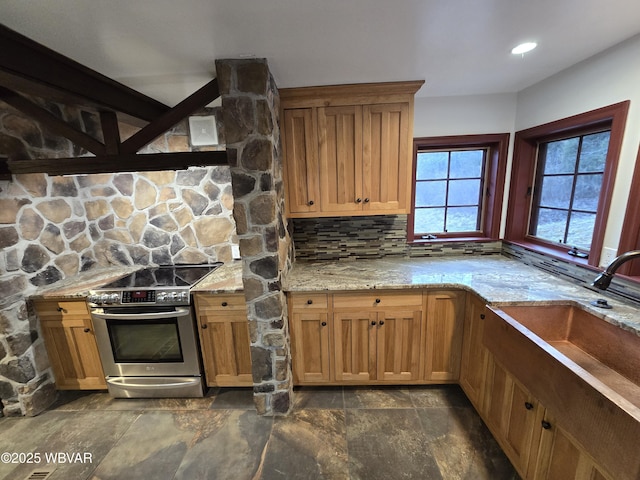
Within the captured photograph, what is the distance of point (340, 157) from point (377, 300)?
109 cm

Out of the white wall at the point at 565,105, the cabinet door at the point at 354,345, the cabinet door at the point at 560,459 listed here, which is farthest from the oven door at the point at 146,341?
the white wall at the point at 565,105

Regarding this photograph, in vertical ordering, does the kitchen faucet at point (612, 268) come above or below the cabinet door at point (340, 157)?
below

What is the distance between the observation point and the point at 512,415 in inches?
55.3

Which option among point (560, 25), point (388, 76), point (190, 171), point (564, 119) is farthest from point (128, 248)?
point (564, 119)

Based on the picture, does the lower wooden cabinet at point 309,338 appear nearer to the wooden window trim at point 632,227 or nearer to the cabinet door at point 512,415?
the cabinet door at point 512,415

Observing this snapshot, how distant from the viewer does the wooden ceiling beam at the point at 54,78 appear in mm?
Answer: 1162

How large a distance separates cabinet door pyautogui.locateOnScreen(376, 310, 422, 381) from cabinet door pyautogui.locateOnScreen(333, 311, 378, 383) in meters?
0.05

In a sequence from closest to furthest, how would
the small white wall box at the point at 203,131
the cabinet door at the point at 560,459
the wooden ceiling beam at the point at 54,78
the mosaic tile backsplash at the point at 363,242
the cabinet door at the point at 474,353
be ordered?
the cabinet door at the point at 560,459 → the wooden ceiling beam at the point at 54,78 → the cabinet door at the point at 474,353 → the small white wall box at the point at 203,131 → the mosaic tile backsplash at the point at 363,242

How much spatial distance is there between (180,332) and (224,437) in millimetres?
765

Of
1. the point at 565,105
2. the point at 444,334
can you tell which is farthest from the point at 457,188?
the point at 444,334

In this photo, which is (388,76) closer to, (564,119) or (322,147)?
(322,147)

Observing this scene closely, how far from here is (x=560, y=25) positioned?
4.15ft

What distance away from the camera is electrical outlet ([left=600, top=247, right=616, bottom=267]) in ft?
5.10

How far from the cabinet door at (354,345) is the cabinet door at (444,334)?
41cm
